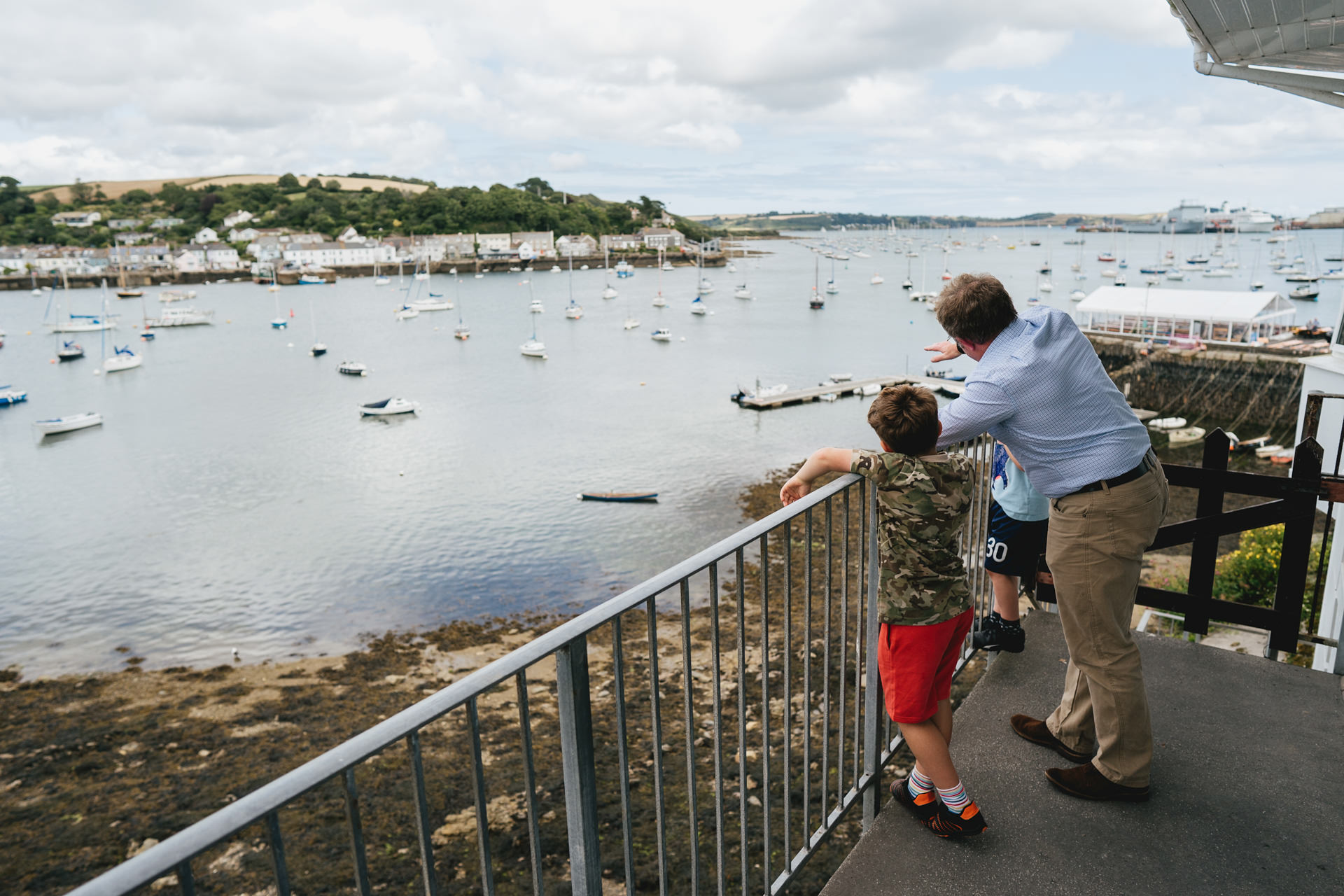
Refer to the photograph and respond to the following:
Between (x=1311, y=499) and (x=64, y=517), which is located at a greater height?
(x=1311, y=499)

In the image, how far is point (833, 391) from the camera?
44906 mm

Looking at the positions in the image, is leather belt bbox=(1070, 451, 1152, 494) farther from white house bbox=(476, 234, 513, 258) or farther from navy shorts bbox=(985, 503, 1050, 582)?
white house bbox=(476, 234, 513, 258)

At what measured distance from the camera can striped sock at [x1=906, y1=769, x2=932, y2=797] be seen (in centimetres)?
285

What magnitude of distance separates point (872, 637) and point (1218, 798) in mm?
1365

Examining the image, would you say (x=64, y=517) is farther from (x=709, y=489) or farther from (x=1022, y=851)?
(x=1022, y=851)

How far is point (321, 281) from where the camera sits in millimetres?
121188

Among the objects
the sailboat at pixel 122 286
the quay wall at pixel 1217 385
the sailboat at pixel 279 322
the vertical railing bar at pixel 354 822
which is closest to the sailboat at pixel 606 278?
the sailboat at pixel 279 322

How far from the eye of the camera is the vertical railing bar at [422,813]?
1175 millimetres

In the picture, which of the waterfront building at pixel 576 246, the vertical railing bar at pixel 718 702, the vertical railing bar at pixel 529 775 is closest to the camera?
the vertical railing bar at pixel 529 775

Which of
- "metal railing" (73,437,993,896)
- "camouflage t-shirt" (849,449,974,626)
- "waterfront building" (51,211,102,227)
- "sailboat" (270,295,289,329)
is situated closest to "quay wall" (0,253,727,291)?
"waterfront building" (51,211,102,227)

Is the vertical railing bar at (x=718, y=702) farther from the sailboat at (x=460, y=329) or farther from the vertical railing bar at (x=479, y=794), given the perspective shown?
the sailboat at (x=460, y=329)

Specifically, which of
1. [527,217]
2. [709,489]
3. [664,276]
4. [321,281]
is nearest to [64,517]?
[709,489]

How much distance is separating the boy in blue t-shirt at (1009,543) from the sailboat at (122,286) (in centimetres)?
12569

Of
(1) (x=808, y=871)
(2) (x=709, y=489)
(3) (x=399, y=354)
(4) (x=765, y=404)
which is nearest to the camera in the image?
(1) (x=808, y=871)
